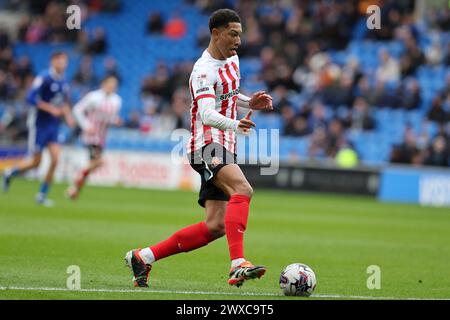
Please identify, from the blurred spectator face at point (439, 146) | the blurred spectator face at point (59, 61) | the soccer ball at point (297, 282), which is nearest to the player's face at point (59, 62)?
the blurred spectator face at point (59, 61)

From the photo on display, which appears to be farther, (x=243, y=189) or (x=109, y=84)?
(x=109, y=84)

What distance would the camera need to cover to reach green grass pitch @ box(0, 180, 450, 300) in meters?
8.33

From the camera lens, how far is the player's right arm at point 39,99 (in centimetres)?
1809

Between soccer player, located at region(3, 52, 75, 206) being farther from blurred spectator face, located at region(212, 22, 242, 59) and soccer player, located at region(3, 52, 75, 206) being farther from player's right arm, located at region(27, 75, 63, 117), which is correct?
blurred spectator face, located at region(212, 22, 242, 59)

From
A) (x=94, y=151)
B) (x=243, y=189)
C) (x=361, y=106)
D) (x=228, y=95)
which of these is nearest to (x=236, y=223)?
(x=243, y=189)

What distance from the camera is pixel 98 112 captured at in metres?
21.5

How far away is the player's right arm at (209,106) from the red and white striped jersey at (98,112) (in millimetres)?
12755

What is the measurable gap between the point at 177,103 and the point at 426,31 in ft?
26.3

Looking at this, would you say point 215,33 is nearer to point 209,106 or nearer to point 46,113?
point 209,106

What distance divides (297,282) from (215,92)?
182 centimetres

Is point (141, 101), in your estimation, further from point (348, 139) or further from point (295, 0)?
point (348, 139)

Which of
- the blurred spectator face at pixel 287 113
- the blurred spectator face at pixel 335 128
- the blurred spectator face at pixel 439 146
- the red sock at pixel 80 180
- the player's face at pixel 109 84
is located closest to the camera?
the red sock at pixel 80 180

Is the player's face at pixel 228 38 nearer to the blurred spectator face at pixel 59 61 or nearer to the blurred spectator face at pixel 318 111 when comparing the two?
the blurred spectator face at pixel 59 61
